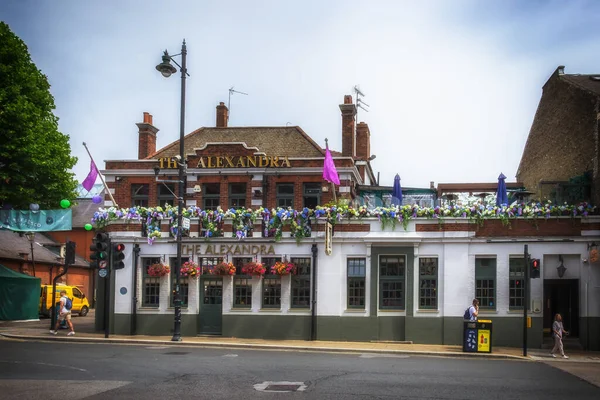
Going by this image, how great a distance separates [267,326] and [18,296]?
15.3 meters

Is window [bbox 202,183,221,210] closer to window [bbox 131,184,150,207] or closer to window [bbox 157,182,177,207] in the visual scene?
window [bbox 157,182,177,207]

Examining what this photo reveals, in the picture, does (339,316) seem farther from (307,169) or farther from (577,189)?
(577,189)

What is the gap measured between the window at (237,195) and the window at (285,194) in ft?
5.03

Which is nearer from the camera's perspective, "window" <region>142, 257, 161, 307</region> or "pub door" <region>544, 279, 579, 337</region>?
"pub door" <region>544, 279, 579, 337</region>

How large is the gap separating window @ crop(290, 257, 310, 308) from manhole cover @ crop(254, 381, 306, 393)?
12.4 metres

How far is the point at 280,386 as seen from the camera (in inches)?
559

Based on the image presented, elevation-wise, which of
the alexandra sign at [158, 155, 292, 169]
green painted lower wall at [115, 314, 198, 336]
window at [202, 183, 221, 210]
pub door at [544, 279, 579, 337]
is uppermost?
the alexandra sign at [158, 155, 292, 169]

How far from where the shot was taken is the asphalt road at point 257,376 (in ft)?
43.8

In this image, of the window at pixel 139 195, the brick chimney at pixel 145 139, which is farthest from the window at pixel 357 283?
the brick chimney at pixel 145 139

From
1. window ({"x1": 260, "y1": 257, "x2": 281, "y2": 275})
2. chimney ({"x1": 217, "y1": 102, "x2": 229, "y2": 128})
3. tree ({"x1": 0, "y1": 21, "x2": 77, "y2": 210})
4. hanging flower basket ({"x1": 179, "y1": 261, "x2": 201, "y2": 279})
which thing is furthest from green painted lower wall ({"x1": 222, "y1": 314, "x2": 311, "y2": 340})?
chimney ({"x1": 217, "y1": 102, "x2": 229, "y2": 128})

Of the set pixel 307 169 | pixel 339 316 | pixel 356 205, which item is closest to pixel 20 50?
pixel 307 169

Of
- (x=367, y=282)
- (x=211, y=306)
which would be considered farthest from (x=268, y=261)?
(x=367, y=282)

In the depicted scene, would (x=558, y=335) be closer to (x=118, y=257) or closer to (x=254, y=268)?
(x=254, y=268)

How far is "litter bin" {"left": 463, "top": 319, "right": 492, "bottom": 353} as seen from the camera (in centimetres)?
2277
